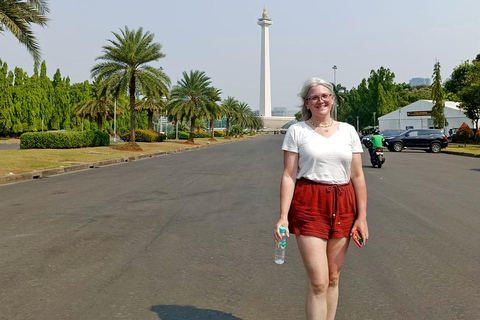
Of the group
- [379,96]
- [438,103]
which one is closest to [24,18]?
[438,103]

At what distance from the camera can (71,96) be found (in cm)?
7306

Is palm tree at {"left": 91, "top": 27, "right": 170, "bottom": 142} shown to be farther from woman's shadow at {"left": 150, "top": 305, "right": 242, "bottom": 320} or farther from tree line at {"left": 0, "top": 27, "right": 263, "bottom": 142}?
woman's shadow at {"left": 150, "top": 305, "right": 242, "bottom": 320}

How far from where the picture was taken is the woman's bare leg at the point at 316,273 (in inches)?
121

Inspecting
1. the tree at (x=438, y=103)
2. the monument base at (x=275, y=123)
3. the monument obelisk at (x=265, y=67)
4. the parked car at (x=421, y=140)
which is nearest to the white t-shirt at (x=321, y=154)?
the parked car at (x=421, y=140)

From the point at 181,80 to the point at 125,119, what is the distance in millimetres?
44417

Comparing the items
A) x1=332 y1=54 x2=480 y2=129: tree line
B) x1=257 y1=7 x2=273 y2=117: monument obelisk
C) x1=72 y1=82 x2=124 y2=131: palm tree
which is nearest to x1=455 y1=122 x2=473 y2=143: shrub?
x1=332 y1=54 x2=480 y2=129: tree line

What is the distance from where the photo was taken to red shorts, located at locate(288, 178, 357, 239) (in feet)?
10.1

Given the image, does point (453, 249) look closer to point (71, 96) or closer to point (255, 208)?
point (255, 208)

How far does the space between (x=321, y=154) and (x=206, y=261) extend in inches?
114

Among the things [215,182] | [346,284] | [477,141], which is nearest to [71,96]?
[477,141]

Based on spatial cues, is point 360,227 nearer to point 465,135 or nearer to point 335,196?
point 335,196

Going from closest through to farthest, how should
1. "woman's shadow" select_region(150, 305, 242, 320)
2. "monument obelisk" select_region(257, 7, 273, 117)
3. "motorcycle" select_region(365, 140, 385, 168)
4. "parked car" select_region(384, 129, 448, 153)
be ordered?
"woman's shadow" select_region(150, 305, 242, 320) → "motorcycle" select_region(365, 140, 385, 168) → "parked car" select_region(384, 129, 448, 153) → "monument obelisk" select_region(257, 7, 273, 117)

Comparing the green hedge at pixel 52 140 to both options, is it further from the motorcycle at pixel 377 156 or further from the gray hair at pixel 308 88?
the gray hair at pixel 308 88

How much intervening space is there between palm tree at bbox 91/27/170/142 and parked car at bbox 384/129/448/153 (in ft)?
59.4
